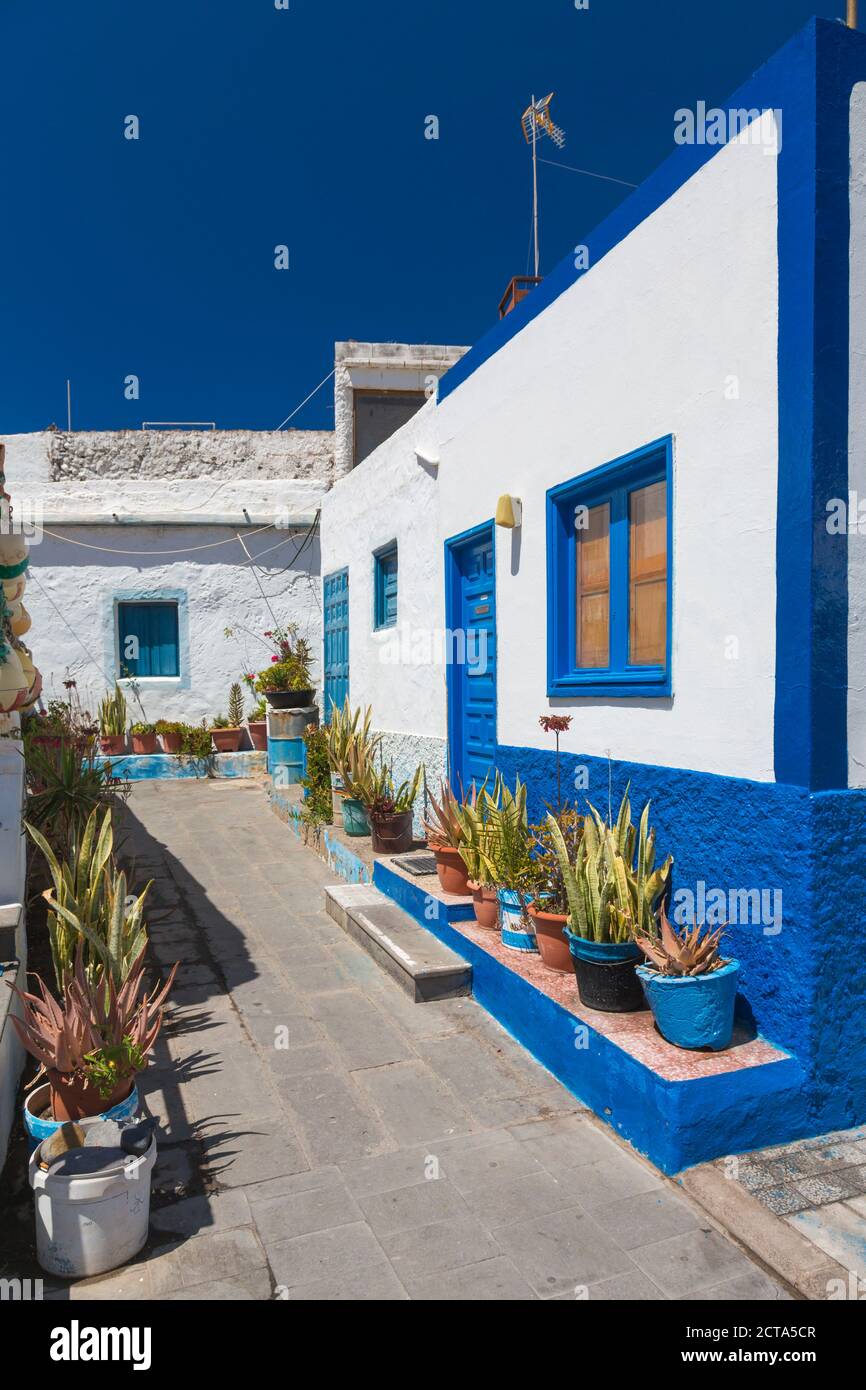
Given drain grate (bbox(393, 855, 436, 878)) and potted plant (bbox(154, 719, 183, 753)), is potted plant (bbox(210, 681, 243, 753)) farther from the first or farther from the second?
drain grate (bbox(393, 855, 436, 878))

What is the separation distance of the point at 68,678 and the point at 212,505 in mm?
3190

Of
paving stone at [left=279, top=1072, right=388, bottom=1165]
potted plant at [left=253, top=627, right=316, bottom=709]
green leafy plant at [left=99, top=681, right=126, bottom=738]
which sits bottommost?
paving stone at [left=279, top=1072, right=388, bottom=1165]

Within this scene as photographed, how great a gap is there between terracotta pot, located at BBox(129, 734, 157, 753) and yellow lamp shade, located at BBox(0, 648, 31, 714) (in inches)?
308

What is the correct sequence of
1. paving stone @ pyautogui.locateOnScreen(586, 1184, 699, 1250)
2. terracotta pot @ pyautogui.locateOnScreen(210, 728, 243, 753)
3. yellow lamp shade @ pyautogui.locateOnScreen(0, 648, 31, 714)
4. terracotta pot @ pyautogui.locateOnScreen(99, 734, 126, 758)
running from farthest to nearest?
terracotta pot @ pyautogui.locateOnScreen(210, 728, 243, 753) → terracotta pot @ pyautogui.locateOnScreen(99, 734, 126, 758) → yellow lamp shade @ pyautogui.locateOnScreen(0, 648, 31, 714) → paving stone @ pyautogui.locateOnScreen(586, 1184, 699, 1250)

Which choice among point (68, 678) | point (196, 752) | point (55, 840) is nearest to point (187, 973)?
point (55, 840)

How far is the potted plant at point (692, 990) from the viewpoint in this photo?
3.30 meters

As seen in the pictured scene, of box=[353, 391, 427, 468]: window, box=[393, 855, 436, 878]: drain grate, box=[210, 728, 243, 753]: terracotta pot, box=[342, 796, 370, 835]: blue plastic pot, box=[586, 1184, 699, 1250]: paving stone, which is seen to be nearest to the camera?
box=[586, 1184, 699, 1250]: paving stone

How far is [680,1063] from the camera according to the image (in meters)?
3.22

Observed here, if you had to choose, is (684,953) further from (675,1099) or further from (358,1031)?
(358,1031)

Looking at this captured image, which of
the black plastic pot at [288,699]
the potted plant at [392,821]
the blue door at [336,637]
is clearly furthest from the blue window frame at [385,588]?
the black plastic pot at [288,699]

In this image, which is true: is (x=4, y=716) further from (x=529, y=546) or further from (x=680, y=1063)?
(x=680, y=1063)

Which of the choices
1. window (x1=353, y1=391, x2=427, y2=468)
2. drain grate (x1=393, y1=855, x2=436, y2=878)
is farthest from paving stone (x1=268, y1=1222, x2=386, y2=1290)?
window (x1=353, y1=391, x2=427, y2=468)

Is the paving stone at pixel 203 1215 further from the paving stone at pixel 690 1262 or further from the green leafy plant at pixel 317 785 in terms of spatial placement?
the green leafy plant at pixel 317 785

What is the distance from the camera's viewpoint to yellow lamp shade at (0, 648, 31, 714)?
4504 millimetres
